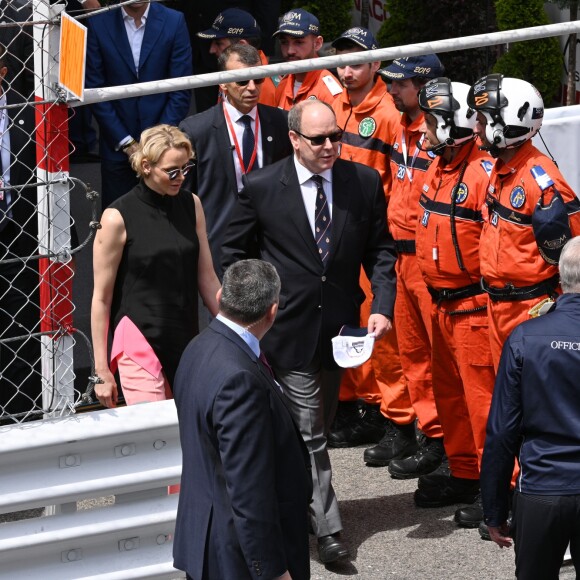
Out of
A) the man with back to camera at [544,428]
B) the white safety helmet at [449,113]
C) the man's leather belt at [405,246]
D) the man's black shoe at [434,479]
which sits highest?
the white safety helmet at [449,113]

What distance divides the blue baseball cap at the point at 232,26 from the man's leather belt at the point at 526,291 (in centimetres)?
298

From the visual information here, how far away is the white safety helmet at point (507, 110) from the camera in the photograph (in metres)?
6.14

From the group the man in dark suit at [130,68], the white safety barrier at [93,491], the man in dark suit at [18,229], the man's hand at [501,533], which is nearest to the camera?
the man's hand at [501,533]

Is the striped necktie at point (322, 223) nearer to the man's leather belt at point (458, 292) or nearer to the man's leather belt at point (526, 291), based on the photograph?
the man's leather belt at point (458, 292)

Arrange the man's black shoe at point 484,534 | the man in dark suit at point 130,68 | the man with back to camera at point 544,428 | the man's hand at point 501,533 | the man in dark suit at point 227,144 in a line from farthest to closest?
the man in dark suit at point 130,68 → the man in dark suit at point 227,144 → the man's black shoe at point 484,534 → the man's hand at point 501,533 → the man with back to camera at point 544,428

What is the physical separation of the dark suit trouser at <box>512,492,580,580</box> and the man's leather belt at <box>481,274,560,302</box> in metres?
1.41

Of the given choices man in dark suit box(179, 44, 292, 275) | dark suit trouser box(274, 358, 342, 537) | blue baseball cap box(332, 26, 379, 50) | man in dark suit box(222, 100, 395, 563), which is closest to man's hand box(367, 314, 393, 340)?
man in dark suit box(222, 100, 395, 563)

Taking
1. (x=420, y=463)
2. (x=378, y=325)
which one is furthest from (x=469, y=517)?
(x=378, y=325)

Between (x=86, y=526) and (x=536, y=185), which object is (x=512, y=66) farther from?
(x=86, y=526)

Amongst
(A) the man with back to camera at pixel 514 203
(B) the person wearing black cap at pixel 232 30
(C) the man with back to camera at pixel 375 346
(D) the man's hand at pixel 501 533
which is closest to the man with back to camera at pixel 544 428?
(D) the man's hand at pixel 501 533

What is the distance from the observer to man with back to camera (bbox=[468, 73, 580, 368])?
19.9 feet

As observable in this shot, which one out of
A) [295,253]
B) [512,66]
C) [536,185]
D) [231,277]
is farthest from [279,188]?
[512,66]

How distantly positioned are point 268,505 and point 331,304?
2.09 metres

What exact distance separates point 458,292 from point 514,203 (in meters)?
0.67
